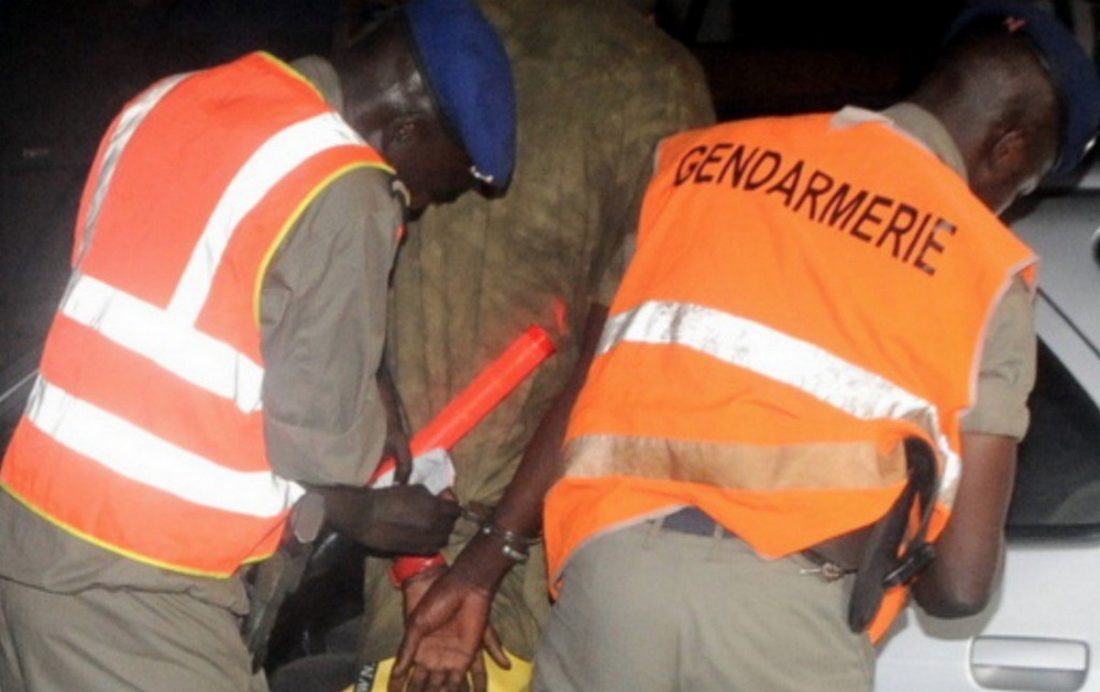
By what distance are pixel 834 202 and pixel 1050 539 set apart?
1022 millimetres

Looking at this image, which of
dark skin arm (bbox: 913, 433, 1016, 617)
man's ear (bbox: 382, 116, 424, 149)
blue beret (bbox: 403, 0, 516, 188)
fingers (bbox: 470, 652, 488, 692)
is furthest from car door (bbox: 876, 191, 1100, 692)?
man's ear (bbox: 382, 116, 424, 149)

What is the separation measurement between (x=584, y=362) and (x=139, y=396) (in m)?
0.80

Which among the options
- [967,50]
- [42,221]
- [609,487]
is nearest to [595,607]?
[609,487]

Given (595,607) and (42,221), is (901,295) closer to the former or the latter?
(595,607)

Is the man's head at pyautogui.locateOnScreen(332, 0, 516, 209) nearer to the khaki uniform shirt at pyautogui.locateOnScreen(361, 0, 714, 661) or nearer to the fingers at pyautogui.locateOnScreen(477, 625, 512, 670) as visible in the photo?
the khaki uniform shirt at pyautogui.locateOnScreen(361, 0, 714, 661)

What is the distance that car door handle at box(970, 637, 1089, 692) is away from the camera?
3.11 meters

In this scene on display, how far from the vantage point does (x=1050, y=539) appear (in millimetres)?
3199

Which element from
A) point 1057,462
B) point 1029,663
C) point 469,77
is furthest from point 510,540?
point 1057,462

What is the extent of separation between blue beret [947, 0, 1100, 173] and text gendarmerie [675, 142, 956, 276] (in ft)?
1.17

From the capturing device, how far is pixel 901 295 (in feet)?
7.84

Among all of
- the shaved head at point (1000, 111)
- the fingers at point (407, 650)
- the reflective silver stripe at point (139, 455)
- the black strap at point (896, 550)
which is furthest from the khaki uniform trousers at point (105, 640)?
the shaved head at point (1000, 111)

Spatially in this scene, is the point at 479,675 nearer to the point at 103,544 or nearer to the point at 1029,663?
the point at 103,544

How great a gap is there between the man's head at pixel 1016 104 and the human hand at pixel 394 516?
1015mm

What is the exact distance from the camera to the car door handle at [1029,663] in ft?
10.2
